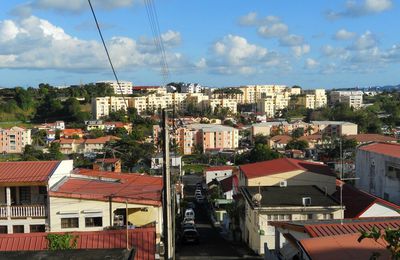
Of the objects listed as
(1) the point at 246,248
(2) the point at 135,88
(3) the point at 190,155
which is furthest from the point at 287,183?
(2) the point at 135,88

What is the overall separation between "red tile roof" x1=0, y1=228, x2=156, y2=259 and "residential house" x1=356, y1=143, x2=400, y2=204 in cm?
1203

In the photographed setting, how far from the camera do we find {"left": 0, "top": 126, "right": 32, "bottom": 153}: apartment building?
86387 mm

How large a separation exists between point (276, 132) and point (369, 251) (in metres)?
91.7

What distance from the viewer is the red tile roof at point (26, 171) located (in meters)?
13.4

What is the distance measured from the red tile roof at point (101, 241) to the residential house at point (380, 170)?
1203cm

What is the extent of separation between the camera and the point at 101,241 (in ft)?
36.8

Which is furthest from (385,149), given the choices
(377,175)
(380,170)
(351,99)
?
(351,99)

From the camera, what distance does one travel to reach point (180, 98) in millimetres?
140750

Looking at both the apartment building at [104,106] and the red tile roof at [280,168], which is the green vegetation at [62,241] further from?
the apartment building at [104,106]

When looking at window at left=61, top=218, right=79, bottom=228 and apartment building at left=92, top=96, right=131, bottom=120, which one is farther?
apartment building at left=92, top=96, right=131, bottom=120

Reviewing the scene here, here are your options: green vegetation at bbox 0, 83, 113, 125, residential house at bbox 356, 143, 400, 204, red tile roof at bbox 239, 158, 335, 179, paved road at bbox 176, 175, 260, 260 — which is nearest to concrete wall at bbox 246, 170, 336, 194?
red tile roof at bbox 239, 158, 335, 179

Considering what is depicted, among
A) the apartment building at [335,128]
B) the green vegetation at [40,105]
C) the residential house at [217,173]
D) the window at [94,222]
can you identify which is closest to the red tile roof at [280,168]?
the window at [94,222]

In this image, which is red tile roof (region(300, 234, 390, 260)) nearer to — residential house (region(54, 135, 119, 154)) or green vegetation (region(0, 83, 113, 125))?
residential house (region(54, 135, 119, 154))

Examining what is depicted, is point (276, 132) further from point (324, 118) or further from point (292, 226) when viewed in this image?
point (292, 226)
